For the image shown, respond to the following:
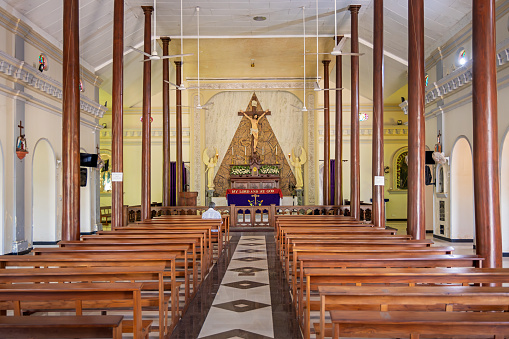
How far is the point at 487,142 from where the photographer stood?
18.6 feet

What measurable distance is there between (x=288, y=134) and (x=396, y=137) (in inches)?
193

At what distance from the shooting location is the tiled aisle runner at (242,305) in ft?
15.4

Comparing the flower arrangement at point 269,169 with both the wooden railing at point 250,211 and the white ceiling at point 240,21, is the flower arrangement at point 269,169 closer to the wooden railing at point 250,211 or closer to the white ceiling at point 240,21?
the wooden railing at point 250,211

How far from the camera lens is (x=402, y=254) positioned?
5.62m

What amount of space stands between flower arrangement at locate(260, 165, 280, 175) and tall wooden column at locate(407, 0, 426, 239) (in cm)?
1318

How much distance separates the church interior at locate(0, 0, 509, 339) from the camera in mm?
4027

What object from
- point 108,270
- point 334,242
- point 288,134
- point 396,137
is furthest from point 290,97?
point 108,270

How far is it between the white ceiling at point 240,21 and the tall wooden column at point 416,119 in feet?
10.4

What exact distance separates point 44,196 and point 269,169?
35.0ft

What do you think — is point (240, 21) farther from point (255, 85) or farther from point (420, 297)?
point (420, 297)

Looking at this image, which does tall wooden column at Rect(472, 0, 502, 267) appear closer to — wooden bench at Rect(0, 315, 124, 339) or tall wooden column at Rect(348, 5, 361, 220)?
wooden bench at Rect(0, 315, 124, 339)

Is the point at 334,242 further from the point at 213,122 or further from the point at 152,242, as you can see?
the point at 213,122

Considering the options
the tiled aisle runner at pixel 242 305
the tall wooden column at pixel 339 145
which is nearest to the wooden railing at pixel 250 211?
the tall wooden column at pixel 339 145

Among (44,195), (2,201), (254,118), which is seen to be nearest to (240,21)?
(254,118)
